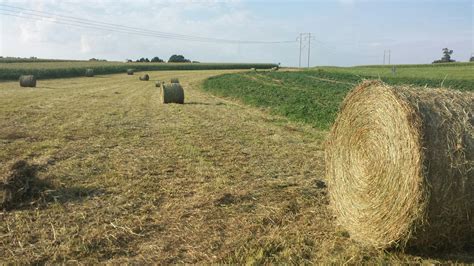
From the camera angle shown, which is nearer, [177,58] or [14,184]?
[14,184]

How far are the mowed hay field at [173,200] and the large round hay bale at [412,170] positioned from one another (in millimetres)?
293

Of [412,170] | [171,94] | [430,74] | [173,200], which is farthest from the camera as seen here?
[430,74]

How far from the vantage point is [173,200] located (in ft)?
23.0

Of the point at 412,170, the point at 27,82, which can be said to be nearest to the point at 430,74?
the point at 27,82

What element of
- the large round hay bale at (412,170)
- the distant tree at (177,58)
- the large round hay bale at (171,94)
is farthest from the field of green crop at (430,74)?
the distant tree at (177,58)

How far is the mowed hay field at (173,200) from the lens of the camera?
5.24 meters

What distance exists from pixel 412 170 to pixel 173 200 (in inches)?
144

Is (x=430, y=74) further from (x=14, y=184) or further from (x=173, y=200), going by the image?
(x=14, y=184)

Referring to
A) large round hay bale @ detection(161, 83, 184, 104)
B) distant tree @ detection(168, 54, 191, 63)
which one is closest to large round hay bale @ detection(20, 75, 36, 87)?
large round hay bale @ detection(161, 83, 184, 104)

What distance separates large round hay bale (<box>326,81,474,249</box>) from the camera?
188 inches

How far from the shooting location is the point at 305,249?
17.6ft

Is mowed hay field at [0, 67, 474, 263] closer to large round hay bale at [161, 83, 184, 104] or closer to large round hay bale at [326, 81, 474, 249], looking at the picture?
large round hay bale at [326, 81, 474, 249]

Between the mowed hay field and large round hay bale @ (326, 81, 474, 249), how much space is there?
293 mm

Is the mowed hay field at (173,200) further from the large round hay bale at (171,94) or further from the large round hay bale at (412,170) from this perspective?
the large round hay bale at (171,94)
